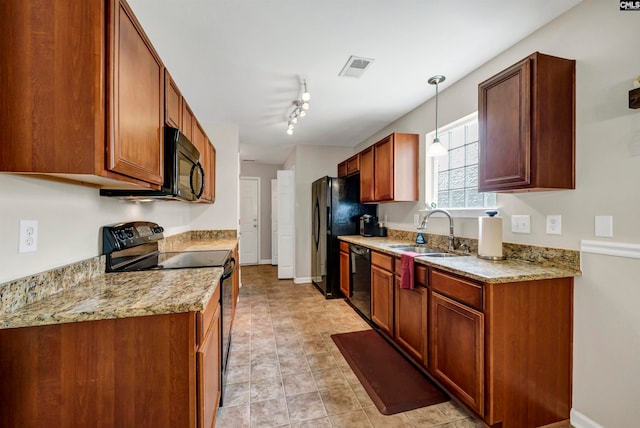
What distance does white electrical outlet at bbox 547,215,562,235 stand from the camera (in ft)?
Answer: 5.66

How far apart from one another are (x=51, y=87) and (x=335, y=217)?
132 inches

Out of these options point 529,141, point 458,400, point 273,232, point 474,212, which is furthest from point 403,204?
point 273,232

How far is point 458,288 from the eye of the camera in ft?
5.69

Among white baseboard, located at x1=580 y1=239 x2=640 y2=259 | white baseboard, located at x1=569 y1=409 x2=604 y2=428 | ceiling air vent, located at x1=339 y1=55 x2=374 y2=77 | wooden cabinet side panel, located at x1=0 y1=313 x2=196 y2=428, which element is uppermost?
ceiling air vent, located at x1=339 y1=55 x2=374 y2=77

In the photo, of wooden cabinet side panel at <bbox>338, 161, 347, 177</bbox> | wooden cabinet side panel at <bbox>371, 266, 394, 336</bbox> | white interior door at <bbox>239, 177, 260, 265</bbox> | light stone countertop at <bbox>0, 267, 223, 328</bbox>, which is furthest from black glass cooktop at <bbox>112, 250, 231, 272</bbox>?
white interior door at <bbox>239, 177, 260, 265</bbox>

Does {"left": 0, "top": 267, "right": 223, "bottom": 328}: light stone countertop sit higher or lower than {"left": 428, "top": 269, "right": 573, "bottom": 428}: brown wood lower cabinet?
higher

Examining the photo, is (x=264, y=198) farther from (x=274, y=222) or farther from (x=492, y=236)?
(x=492, y=236)

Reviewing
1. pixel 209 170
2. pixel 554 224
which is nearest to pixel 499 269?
pixel 554 224

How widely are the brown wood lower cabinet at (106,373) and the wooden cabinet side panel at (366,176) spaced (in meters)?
2.81

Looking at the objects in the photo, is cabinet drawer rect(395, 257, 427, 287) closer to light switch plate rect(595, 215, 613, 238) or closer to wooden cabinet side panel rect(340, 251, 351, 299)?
light switch plate rect(595, 215, 613, 238)

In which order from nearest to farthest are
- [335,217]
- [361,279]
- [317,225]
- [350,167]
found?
[361,279] < [335,217] < [350,167] < [317,225]

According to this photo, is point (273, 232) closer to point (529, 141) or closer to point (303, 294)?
point (303, 294)

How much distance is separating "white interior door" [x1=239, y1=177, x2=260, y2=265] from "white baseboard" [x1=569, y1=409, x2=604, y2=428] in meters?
5.74

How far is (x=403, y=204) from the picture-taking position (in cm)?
353
